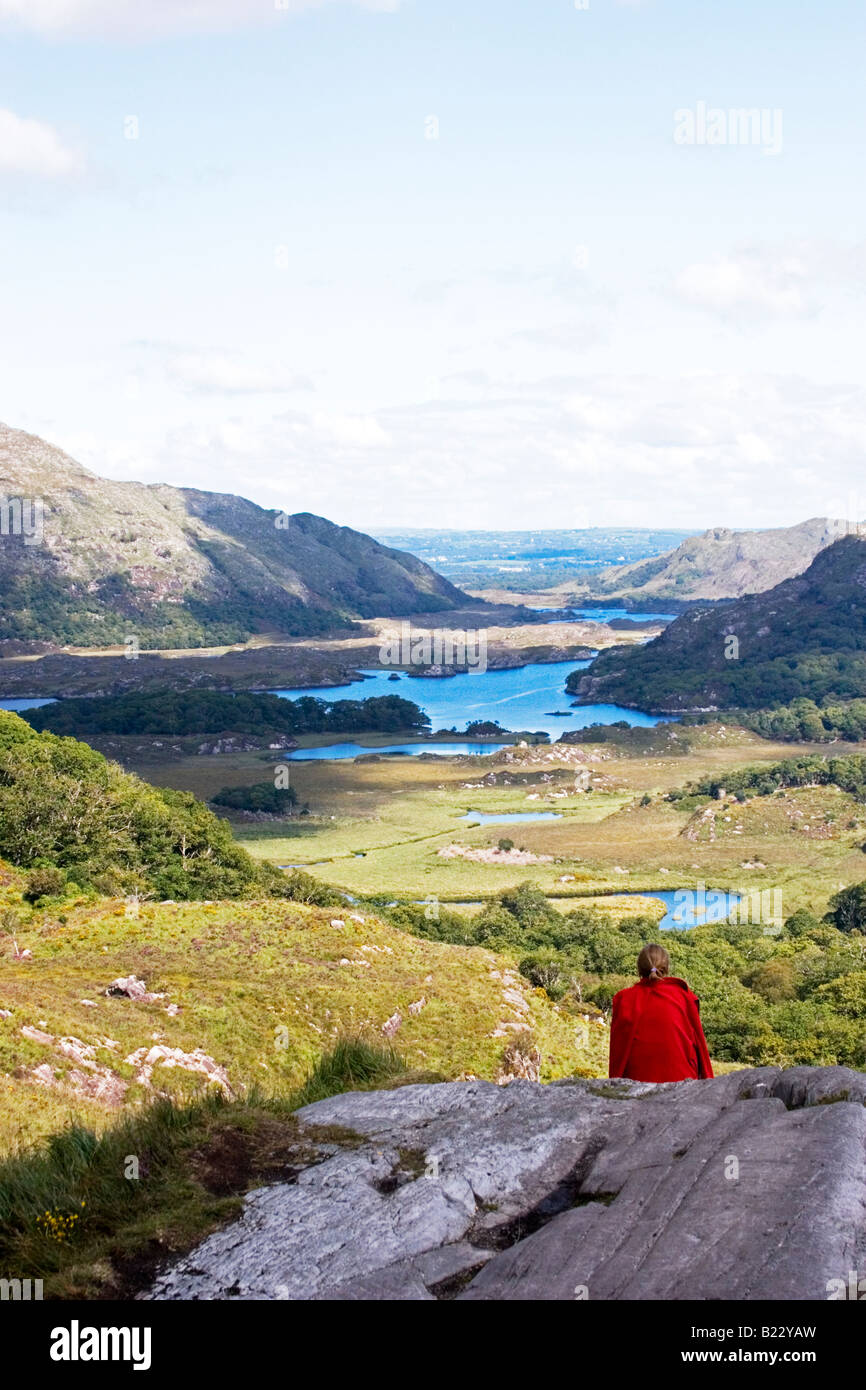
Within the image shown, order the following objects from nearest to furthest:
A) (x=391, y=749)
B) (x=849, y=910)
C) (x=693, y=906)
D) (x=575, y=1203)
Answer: (x=575, y=1203), (x=849, y=910), (x=693, y=906), (x=391, y=749)

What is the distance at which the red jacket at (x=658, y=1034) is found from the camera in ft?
45.2

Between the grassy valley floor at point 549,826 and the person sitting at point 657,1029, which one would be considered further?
Result: the grassy valley floor at point 549,826

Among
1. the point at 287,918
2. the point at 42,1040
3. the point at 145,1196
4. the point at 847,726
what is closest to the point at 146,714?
the point at 847,726

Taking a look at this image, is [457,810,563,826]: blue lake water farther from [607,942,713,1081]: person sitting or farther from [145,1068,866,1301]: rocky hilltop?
[145,1068,866,1301]: rocky hilltop

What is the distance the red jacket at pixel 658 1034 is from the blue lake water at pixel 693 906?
68680 millimetres

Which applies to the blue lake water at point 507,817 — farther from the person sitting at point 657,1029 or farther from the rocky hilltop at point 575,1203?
the rocky hilltop at point 575,1203

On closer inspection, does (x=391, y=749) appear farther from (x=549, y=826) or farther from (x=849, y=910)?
(x=849, y=910)

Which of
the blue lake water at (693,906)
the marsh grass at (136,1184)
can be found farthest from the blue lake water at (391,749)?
the marsh grass at (136,1184)

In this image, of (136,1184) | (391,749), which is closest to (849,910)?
(136,1184)

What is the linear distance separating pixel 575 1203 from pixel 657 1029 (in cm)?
345

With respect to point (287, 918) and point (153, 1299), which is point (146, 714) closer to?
point (287, 918)

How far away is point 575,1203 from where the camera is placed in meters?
11.2
